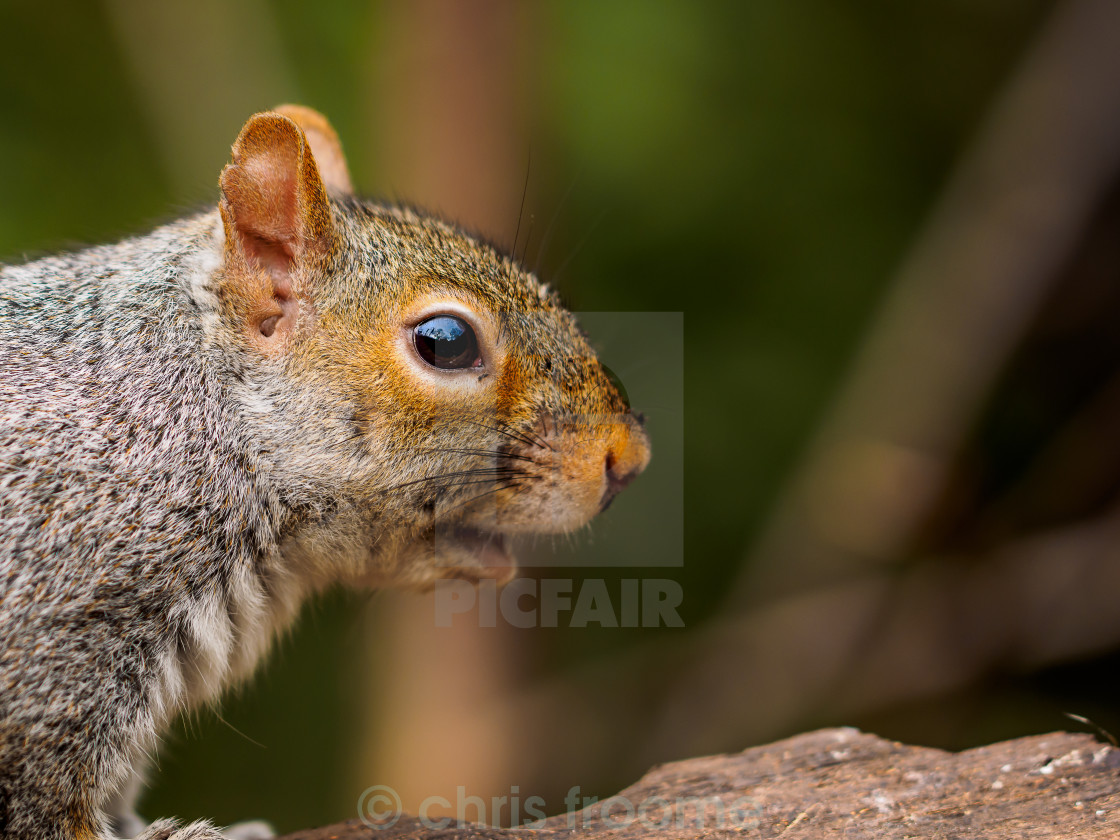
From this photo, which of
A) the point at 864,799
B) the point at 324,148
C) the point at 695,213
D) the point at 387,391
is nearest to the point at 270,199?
the point at 387,391

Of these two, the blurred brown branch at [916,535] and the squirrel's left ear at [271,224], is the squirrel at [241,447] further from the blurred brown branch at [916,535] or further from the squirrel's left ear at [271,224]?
the blurred brown branch at [916,535]

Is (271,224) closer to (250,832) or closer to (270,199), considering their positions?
(270,199)

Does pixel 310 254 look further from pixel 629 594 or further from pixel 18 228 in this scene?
pixel 629 594

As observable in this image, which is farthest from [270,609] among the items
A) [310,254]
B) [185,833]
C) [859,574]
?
[859,574]

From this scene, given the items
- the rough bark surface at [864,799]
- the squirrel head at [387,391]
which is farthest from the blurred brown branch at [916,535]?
the squirrel head at [387,391]

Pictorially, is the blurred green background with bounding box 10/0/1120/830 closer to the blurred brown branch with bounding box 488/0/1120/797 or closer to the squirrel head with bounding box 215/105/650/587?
the blurred brown branch with bounding box 488/0/1120/797

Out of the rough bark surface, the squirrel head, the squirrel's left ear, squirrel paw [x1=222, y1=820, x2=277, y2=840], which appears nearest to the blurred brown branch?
squirrel paw [x1=222, y1=820, x2=277, y2=840]
